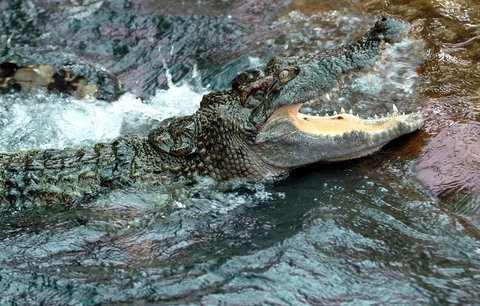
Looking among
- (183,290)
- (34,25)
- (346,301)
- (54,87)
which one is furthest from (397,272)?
(34,25)

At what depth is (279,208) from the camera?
4.92 m

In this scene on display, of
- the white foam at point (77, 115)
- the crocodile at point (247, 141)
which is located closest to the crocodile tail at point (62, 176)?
the crocodile at point (247, 141)

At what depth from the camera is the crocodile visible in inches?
203

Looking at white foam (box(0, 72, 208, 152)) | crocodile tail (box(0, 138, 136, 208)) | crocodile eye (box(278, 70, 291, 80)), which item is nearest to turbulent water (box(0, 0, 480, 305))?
white foam (box(0, 72, 208, 152))

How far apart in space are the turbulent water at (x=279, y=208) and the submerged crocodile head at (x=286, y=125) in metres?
0.18

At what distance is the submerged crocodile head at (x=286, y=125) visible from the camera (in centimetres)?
515

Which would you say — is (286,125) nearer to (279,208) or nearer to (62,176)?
(279,208)

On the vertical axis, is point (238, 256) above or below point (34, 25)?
below

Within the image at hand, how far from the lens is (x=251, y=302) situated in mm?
3842

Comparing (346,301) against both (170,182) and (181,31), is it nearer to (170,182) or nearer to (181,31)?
(170,182)

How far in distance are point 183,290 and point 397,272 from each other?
136cm

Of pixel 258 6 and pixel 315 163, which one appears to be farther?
pixel 258 6

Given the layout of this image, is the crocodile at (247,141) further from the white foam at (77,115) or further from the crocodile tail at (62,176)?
the white foam at (77,115)

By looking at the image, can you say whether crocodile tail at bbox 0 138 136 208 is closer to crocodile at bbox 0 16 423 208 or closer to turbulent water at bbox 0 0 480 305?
crocodile at bbox 0 16 423 208
